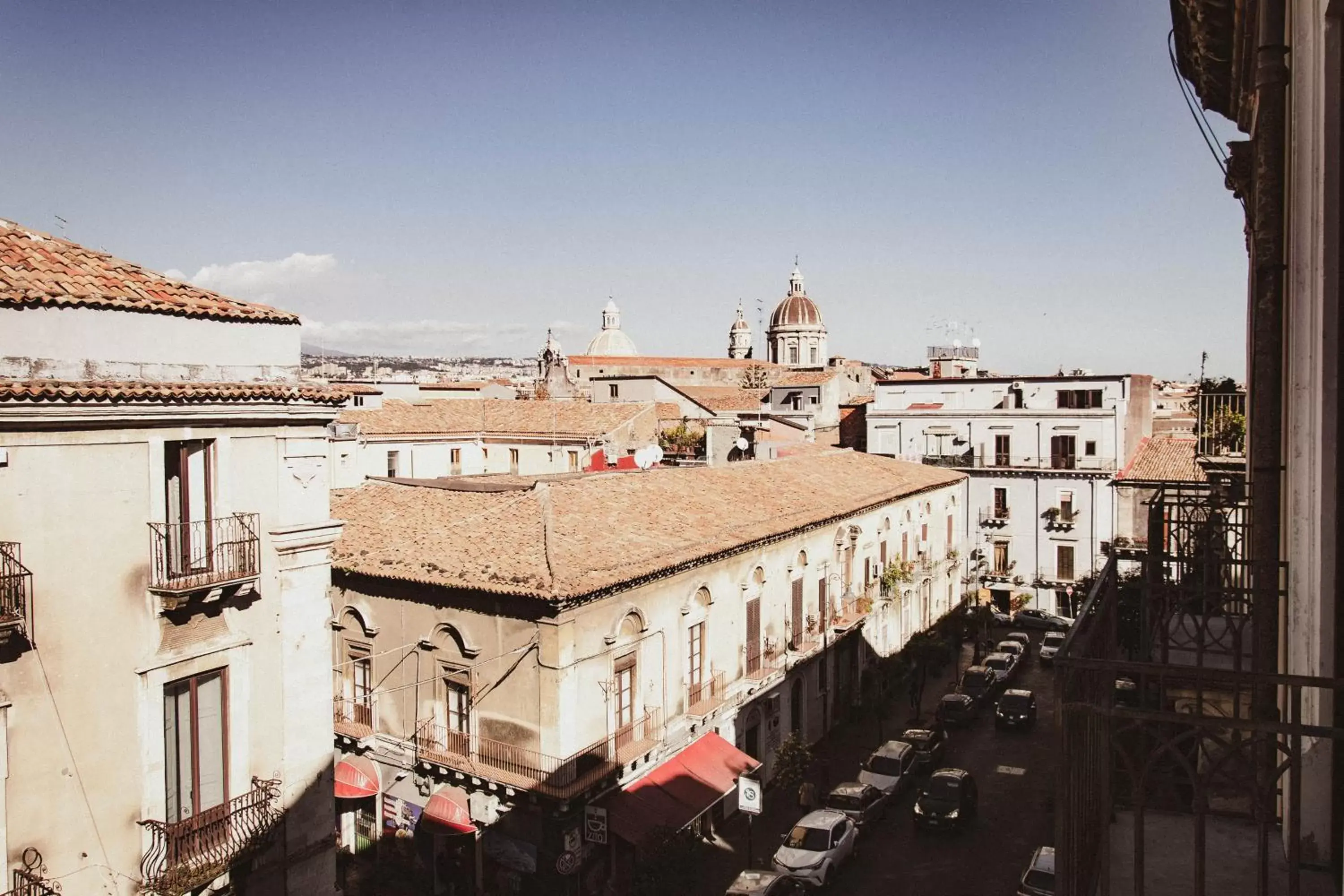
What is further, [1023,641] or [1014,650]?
[1023,641]

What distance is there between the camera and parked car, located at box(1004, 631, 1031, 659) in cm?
3809

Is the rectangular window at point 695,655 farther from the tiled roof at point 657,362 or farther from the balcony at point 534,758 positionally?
the tiled roof at point 657,362

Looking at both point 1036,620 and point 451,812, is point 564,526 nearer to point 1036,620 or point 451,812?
point 451,812

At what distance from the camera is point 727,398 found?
217ft

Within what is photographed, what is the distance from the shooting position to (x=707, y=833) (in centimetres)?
2184

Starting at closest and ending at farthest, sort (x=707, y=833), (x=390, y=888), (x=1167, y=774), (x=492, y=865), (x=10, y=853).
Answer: (x=1167, y=774) < (x=10, y=853) < (x=492, y=865) < (x=390, y=888) < (x=707, y=833)

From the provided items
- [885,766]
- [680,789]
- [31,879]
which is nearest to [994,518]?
[885,766]

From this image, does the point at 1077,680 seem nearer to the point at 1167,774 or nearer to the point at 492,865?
the point at 1167,774

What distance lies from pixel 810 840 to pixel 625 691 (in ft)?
Answer: 16.5

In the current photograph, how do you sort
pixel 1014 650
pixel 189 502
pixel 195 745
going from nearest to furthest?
1. pixel 195 745
2. pixel 189 502
3. pixel 1014 650

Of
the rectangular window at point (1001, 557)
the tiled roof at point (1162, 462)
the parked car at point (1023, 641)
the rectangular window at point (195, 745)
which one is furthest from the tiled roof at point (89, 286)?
the rectangular window at point (1001, 557)

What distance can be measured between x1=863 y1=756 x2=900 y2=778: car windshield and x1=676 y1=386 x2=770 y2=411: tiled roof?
34.3 meters

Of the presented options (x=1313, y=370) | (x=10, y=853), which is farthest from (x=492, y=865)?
(x=1313, y=370)

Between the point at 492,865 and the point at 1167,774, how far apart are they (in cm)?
1370
